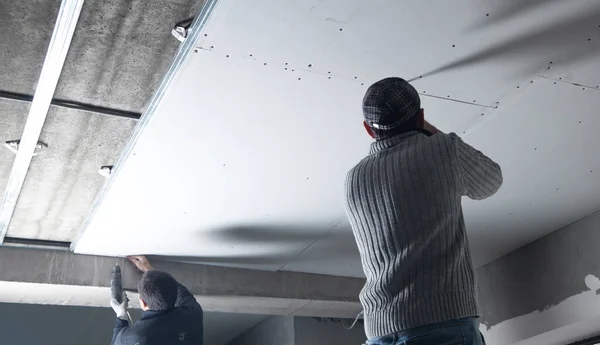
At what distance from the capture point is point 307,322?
18.2 feet

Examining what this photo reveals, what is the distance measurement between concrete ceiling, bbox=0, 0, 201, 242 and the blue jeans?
49.5 inches

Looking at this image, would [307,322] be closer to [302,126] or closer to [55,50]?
[302,126]

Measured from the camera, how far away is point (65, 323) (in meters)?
6.22

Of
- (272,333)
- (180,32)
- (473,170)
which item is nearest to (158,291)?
(180,32)

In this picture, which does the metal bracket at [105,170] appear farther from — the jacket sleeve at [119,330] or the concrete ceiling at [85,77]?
the jacket sleeve at [119,330]

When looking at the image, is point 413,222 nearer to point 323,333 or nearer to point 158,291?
point 158,291

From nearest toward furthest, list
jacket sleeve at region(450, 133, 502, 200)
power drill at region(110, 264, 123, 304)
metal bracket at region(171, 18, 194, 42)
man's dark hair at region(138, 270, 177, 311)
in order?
1. jacket sleeve at region(450, 133, 502, 200)
2. metal bracket at region(171, 18, 194, 42)
3. man's dark hair at region(138, 270, 177, 311)
4. power drill at region(110, 264, 123, 304)

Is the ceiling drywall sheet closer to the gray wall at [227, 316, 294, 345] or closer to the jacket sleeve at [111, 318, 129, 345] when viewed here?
the jacket sleeve at [111, 318, 129, 345]

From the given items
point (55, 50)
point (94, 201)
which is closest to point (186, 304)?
point (94, 201)

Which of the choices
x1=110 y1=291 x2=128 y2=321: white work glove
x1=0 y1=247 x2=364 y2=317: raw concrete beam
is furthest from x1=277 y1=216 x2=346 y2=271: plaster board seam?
x1=110 y1=291 x2=128 y2=321: white work glove

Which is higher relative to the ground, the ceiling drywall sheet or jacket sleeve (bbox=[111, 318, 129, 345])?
the ceiling drywall sheet

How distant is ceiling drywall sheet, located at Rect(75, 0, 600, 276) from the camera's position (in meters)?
2.21

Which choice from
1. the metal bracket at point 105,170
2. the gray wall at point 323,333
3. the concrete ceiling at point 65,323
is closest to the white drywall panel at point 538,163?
the metal bracket at point 105,170

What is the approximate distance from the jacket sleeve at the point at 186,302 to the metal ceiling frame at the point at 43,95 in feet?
2.94
